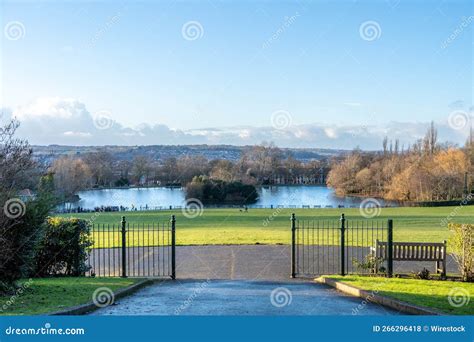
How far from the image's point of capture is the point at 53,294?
395 inches

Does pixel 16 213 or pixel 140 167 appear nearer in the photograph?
pixel 16 213

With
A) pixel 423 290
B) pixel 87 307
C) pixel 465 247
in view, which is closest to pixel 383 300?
pixel 423 290

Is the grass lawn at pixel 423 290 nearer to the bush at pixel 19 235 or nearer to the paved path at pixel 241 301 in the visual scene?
the paved path at pixel 241 301

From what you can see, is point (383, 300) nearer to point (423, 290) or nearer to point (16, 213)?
point (423, 290)

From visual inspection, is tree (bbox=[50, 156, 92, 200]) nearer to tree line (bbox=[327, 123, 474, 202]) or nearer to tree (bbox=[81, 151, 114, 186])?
tree (bbox=[81, 151, 114, 186])

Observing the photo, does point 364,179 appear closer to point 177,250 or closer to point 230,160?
point 230,160

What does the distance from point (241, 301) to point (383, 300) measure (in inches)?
108

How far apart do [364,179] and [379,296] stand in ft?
282

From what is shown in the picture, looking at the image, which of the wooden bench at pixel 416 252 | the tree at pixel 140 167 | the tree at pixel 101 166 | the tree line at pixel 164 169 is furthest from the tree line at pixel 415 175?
the wooden bench at pixel 416 252

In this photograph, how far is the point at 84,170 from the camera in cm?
8219

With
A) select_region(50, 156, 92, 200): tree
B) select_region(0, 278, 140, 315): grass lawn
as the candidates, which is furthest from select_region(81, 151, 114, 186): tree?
select_region(0, 278, 140, 315): grass lawn

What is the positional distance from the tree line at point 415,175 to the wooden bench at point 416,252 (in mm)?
59687

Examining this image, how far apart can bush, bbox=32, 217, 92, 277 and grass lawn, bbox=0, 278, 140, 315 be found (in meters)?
0.86

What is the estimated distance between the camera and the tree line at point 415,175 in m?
71.5
